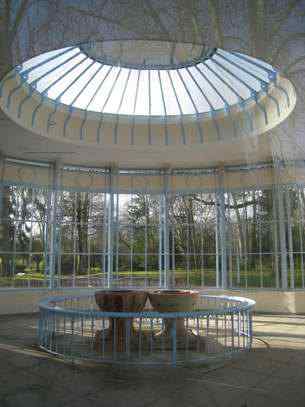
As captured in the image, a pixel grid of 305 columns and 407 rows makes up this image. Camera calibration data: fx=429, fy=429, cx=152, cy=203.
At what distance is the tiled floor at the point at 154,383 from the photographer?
7.41 m

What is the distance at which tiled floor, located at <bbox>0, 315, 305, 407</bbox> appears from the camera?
24.3 ft

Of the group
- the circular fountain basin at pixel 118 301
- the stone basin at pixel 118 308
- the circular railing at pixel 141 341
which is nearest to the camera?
the circular railing at pixel 141 341

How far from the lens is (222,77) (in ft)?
57.4

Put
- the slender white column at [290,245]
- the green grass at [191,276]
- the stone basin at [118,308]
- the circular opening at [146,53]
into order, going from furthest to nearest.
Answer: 1. the green grass at [191,276]
2. the slender white column at [290,245]
3. the circular opening at [146,53]
4. the stone basin at [118,308]

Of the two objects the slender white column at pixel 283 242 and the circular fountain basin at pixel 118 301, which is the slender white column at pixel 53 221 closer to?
the circular fountain basin at pixel 118 301

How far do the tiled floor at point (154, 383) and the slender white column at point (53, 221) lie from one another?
9.66 m

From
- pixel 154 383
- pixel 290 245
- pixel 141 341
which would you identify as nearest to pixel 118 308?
pixel 141 341

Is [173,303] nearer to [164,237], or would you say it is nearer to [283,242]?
[283,242]

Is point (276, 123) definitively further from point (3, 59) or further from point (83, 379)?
point (83, 379)

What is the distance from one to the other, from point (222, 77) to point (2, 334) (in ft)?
41.5

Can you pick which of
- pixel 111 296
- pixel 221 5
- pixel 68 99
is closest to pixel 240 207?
pixel 68 99

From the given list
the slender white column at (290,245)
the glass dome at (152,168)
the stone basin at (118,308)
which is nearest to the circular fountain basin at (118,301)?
the stone basin at (118,308)

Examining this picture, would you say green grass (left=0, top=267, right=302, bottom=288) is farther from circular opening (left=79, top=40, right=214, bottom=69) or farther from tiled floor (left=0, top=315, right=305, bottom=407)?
circular opening (left=79, top=40, right=214, bottom=69)

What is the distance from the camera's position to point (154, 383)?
8461mm
